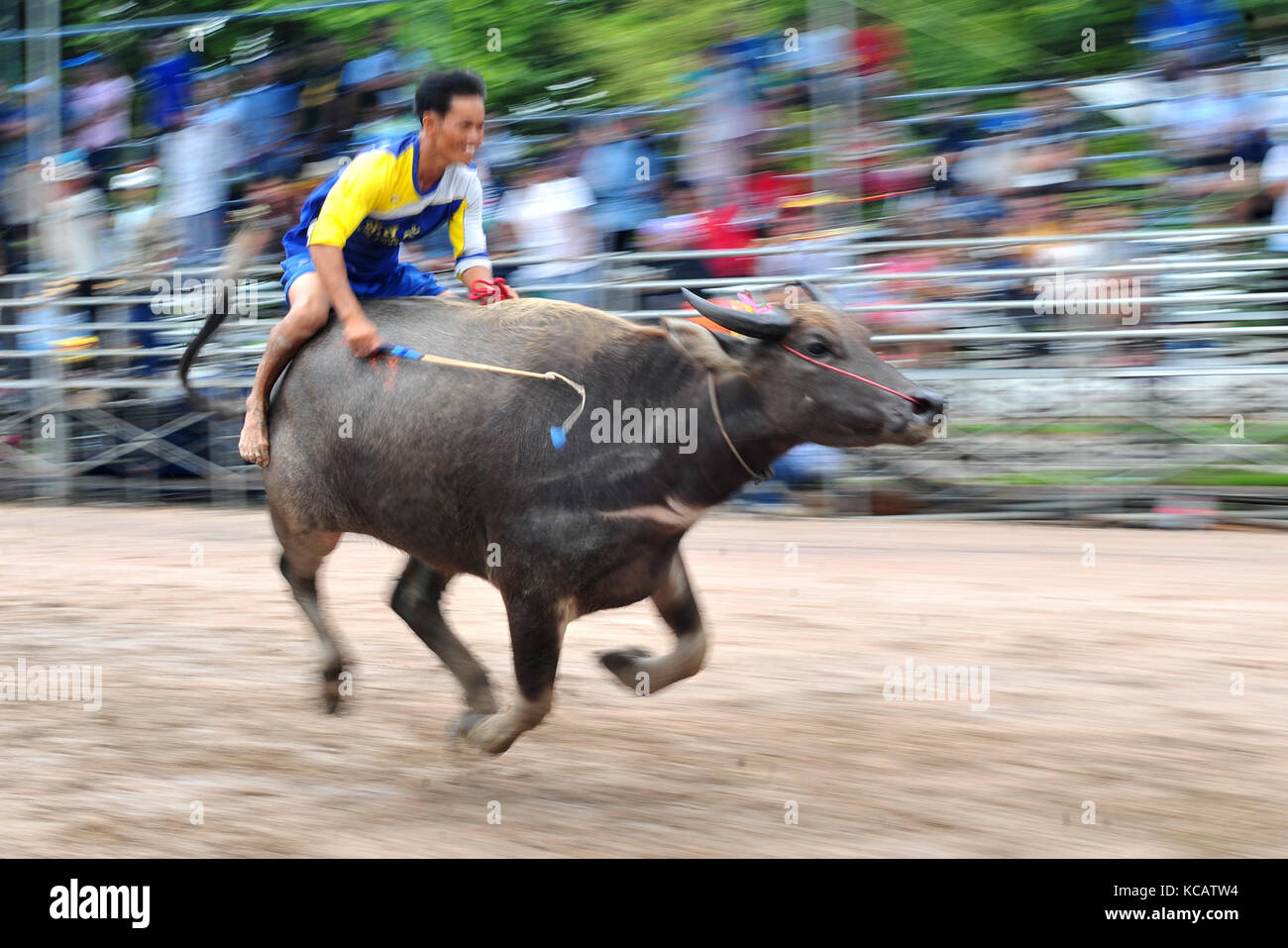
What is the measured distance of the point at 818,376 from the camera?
4.14 m

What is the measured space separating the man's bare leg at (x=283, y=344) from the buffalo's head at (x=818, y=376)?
1.47m

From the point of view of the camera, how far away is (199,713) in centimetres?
532

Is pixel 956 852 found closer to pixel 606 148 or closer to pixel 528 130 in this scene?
pixel 606 148

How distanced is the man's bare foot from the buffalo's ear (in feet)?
5.43

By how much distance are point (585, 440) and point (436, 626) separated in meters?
1.32

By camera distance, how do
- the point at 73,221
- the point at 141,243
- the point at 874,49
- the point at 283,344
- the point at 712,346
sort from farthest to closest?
the point at 73,221
the point at 141,243
the point at 874,49
the point at 283,344
the point at 712,346

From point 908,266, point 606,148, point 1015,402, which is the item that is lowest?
point 1015,402

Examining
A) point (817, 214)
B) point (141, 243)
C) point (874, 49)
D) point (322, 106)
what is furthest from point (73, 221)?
point (874, 49)

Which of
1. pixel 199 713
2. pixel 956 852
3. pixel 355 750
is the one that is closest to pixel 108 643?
pixel 199 713

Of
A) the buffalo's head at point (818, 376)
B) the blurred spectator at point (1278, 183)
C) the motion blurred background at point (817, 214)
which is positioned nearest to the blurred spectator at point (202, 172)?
the motion blurred background at point (817, 214)

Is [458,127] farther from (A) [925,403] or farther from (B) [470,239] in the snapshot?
(A) [925,403]

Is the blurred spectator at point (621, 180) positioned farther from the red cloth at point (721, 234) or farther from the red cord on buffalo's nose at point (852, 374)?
the red cord on buffalo's nose at point (852, 374)

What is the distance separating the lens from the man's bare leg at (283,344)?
4949mm

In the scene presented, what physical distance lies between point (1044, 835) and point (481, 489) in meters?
1.95
